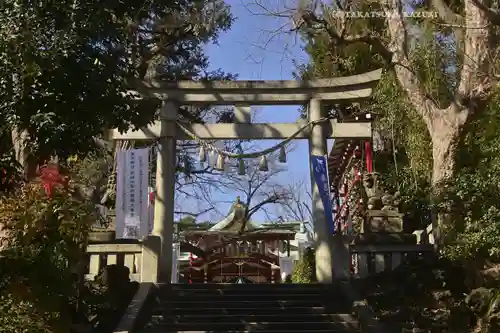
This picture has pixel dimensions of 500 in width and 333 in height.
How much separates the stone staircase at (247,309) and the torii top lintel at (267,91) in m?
3.83

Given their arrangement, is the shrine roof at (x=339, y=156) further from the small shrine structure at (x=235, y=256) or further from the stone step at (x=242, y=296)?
the stone step at (x=242, y=296)

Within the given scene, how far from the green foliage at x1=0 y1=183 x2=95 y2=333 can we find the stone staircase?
1635mm

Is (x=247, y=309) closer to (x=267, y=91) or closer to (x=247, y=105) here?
(x=247, y=105)

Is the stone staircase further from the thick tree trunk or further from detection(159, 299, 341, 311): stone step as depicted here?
the thick tree trunk

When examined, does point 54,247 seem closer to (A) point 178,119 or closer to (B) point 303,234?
(A) point 178,119

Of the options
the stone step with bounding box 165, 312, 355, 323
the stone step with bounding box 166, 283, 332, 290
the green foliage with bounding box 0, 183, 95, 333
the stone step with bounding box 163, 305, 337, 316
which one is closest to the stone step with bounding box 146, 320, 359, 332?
the stone step with bounding box 165, 312, 355, 323

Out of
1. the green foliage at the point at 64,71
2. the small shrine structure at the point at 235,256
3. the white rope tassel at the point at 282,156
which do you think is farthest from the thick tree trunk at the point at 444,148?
the small shrine structure at the point at 235,256

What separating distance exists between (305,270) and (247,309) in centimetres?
716

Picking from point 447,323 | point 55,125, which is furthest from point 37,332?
point 447,323

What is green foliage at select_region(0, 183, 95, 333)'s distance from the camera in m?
6.68

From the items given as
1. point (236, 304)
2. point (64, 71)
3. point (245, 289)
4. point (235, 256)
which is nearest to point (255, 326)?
point (236, 304)

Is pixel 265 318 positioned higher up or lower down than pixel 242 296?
lower down

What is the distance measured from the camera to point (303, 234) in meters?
22.8

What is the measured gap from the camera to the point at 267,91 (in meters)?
12.0
